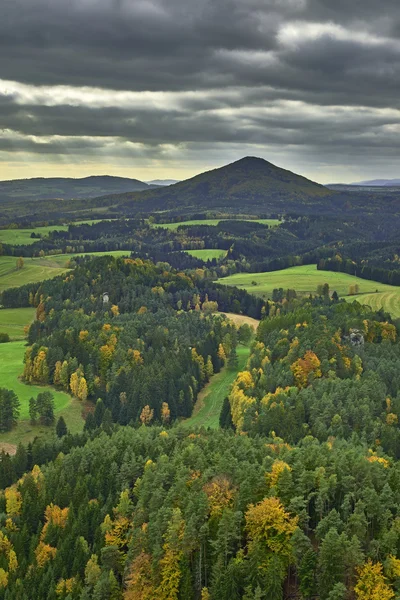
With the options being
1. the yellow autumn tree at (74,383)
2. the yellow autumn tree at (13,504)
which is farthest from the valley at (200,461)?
the yellow autumn tree at (74,383)

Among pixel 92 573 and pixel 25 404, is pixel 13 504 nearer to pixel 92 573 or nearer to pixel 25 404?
pixel 92 573

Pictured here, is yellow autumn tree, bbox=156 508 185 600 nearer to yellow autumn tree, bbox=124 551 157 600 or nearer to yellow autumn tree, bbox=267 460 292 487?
yellow autumn tree, bbox=124 551 157 600

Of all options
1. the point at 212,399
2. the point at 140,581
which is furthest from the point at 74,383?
the point at 140,581

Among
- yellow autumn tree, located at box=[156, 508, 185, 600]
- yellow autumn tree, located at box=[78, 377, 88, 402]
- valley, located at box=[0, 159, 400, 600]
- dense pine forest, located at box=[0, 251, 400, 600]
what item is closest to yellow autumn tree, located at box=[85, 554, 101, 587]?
dense pine forest, located at box=[0, 251, 400, 600]

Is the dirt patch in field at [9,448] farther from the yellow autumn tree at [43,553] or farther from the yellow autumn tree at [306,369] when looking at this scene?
the yellow autumn tree at [306,369]

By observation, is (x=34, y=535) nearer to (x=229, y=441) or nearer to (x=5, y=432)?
(x=229, y=441)

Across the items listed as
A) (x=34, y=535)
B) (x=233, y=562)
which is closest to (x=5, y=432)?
(x=34, y=535)
